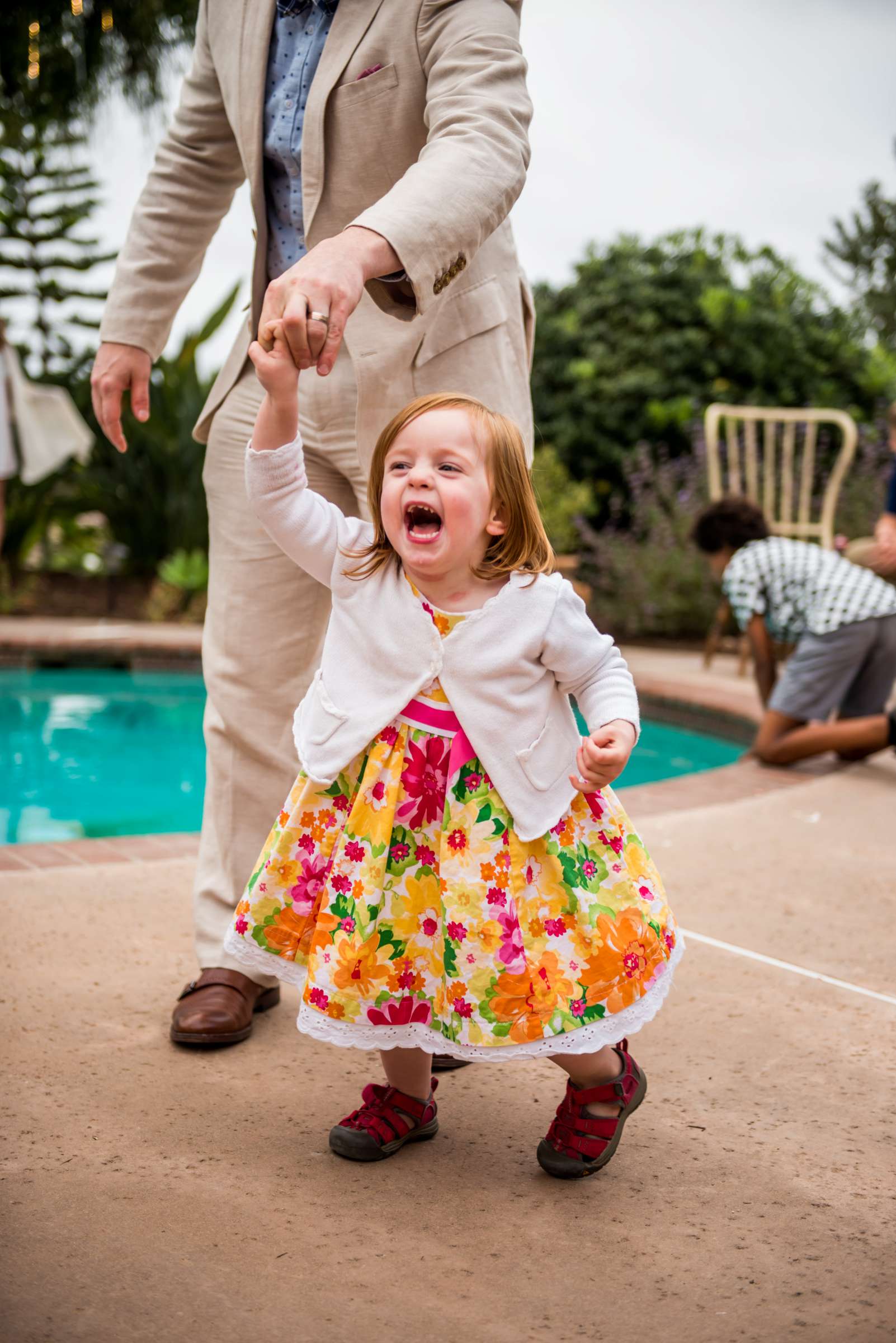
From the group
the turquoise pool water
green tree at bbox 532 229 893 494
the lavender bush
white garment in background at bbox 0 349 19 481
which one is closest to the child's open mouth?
the turquoise pool water

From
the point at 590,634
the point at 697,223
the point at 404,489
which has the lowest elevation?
the point at 590,634

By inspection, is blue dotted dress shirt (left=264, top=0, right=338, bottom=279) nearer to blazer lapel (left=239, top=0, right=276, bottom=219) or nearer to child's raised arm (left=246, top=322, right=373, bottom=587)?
blazer lapel (left=239, top=0, right=276, bottom=219)

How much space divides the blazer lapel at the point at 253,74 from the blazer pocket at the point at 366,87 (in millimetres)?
176

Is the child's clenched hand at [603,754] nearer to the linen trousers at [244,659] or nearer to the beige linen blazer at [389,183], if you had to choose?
the beige linen blazer at [389,183]

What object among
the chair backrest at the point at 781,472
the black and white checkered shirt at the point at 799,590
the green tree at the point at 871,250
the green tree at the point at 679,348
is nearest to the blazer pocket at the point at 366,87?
the black and white checkered shirt at the point at 799,590

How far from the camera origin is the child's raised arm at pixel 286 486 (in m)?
1.51

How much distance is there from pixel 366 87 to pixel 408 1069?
1418 millimetres

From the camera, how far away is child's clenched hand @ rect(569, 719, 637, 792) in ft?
4.99

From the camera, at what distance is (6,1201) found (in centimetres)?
150

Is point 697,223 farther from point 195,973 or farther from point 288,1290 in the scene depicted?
point 288,1290

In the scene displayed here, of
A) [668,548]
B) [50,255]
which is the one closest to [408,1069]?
[668,548]

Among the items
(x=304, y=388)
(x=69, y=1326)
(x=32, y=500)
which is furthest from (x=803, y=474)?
(x=69, y=1326)

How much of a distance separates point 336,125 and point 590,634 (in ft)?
2.95

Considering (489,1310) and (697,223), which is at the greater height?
(697,223)
